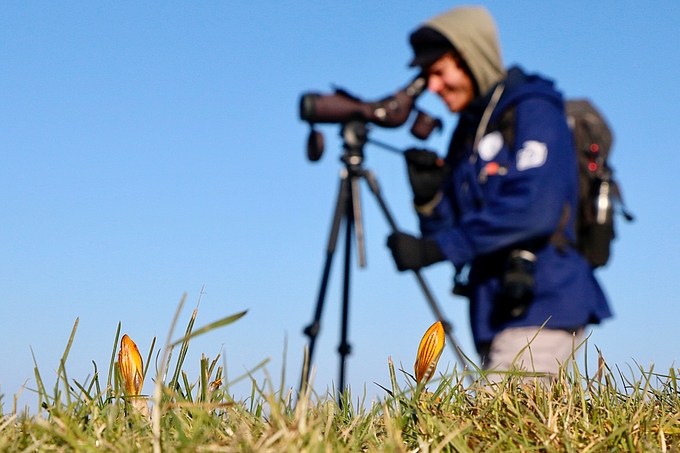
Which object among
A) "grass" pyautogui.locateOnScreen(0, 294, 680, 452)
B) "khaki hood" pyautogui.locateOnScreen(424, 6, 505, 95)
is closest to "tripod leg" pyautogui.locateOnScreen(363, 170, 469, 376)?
"khaki hood" pyautogui.locateOnScreen(424, 6, 505, 95)

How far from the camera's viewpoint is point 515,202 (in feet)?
13.6

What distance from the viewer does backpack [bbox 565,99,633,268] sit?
14.5ft

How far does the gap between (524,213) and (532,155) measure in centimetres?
37

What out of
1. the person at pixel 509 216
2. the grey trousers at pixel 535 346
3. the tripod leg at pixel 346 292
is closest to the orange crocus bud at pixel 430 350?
the person at pixel 509 216

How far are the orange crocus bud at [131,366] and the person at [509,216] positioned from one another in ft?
8.85

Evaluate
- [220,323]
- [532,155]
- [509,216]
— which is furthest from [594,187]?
→ [220,323]

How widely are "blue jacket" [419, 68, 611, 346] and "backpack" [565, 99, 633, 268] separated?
170 millimetres

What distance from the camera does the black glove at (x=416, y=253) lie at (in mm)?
4344

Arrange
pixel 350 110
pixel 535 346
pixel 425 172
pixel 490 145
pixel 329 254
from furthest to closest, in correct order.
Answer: pixel 425 172 → pixel 350 110 → pixel 329 254 → pixel 490 145 → pixel 535 346

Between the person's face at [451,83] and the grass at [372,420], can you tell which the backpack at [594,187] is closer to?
the person's face at [451,83]

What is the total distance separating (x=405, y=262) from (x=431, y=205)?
3.12 ft

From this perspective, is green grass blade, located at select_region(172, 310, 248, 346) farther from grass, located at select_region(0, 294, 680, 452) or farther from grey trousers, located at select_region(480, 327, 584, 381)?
grey trousers, located at select_region(480, 327, 584, 381)

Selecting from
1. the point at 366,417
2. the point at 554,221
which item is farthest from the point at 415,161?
the point at 366,417

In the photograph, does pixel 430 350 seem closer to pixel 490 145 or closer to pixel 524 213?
pixel 524 213
